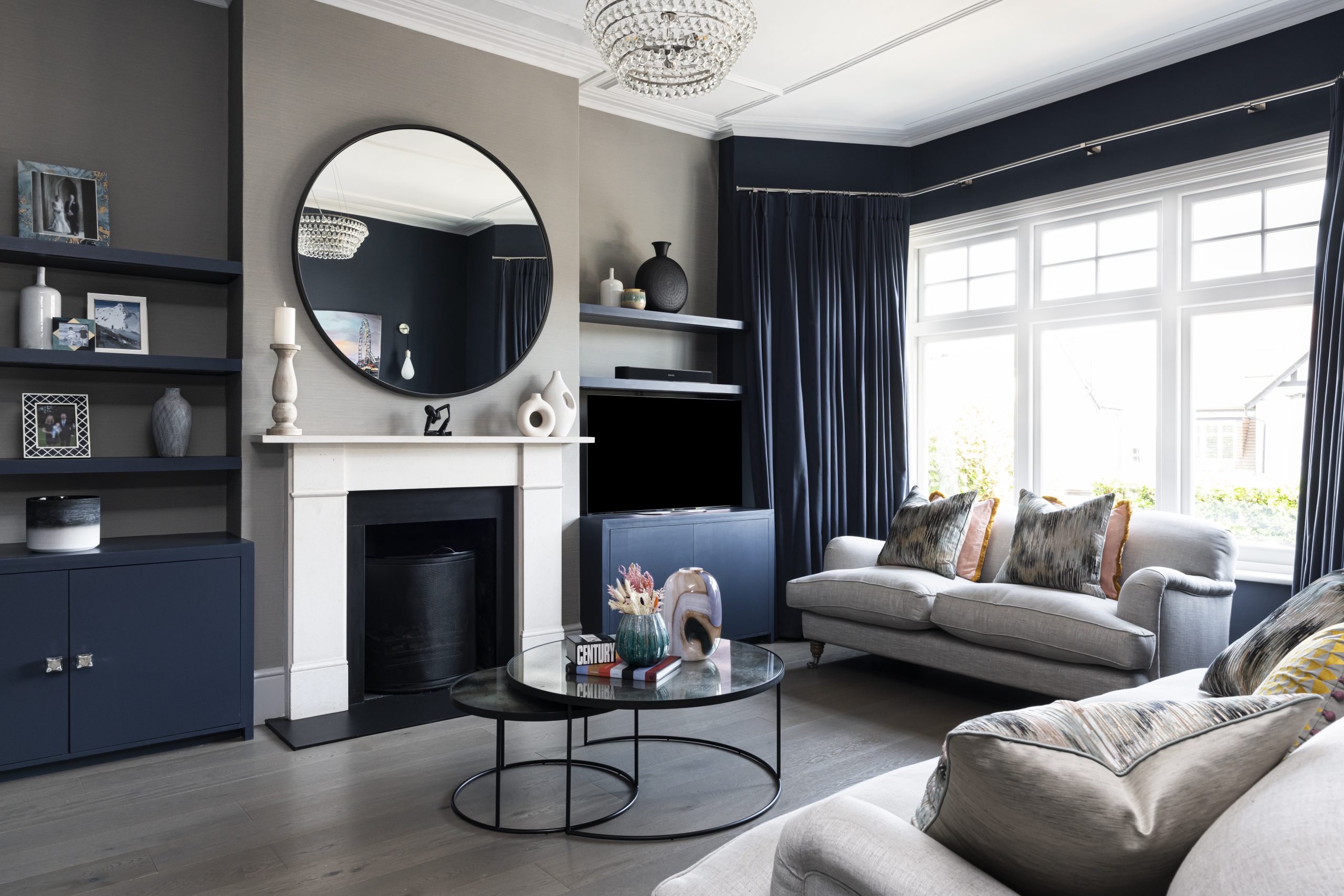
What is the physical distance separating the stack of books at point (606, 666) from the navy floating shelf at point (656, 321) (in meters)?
2.14

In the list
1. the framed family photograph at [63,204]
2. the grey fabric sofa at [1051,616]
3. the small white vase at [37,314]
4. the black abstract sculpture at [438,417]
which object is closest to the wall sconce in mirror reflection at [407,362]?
the black abstract sculpture at [438,417]

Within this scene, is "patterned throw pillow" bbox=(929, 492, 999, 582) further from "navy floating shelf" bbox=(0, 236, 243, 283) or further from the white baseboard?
"navy floating shelf" bbox=(0, 236, 243, 283)

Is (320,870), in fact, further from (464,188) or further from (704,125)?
(704,125)

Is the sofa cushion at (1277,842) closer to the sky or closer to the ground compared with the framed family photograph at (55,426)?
closer to the ground

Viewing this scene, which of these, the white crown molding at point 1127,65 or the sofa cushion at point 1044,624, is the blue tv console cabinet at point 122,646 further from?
the white crown molding at point 1127,65

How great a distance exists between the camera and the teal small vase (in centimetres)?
258

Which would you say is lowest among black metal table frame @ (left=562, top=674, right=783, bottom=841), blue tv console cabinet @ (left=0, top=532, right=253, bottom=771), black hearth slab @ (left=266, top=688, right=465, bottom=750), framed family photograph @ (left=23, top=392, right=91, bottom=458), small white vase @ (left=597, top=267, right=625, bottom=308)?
black hearth slab @ (left=266, top=688, right=465, bottom=750)

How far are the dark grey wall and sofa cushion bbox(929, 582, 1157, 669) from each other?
3060mm

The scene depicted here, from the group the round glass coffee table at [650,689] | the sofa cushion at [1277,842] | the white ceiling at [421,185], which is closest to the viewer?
the sofa cushion at [1277,842]

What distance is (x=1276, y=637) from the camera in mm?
1976

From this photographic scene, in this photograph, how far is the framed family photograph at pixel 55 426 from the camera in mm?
3160

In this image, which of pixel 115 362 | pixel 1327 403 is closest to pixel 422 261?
pixel 115 362

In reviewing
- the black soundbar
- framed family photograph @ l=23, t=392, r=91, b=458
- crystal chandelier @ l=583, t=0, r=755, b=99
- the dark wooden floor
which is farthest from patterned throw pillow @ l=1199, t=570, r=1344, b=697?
framed family photograph @ l=23, t=392, r=91, b=458

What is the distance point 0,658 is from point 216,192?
6.27 ft
